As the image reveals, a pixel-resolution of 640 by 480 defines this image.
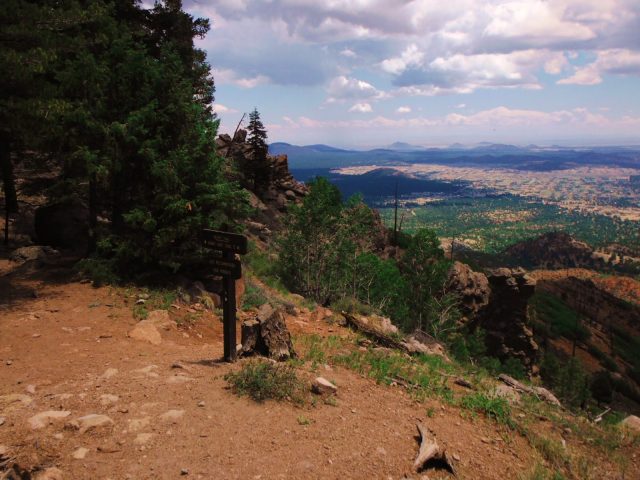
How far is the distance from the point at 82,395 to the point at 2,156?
18.2 m

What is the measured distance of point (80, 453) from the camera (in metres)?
6.17

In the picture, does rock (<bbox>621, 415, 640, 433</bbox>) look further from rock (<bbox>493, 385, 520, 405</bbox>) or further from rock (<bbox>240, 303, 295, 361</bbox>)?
rock (<bbox>240, 303, 295, 361</bbox>)

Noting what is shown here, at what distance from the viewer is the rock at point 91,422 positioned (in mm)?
6738

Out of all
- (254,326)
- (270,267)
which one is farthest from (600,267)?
(254,326)

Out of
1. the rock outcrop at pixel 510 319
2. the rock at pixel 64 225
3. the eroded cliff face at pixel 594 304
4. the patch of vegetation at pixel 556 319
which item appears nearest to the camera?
the rock at pixel 64 225

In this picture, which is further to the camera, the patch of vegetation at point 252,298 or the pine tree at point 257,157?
the pine tree at point 257,157

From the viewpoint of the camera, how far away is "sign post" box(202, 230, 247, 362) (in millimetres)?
9734

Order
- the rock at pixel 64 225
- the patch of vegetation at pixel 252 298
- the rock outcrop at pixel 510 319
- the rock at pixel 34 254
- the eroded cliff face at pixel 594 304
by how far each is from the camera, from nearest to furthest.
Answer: the patch of vegetation at pixel 252 298 < the rock at pixel 34 254 < the rock at pixel 64 225 < the rock outcrop at pixel 510 319 < the eroded cliff face at pixel 594 304

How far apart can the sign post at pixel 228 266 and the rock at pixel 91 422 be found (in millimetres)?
3253

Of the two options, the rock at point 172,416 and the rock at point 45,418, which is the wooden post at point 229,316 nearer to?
the rock at point 172,416

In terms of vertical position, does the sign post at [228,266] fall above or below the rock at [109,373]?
above

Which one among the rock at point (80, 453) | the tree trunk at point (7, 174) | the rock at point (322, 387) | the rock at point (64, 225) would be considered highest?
the tree trunk at point (7, 174)

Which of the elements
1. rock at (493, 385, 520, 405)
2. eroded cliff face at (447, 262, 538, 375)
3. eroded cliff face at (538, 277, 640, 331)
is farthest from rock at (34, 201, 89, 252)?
eroded cliff face at (538, 277, 640, 331)

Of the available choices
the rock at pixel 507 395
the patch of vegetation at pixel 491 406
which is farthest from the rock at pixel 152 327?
the rock at pixel 507 395
